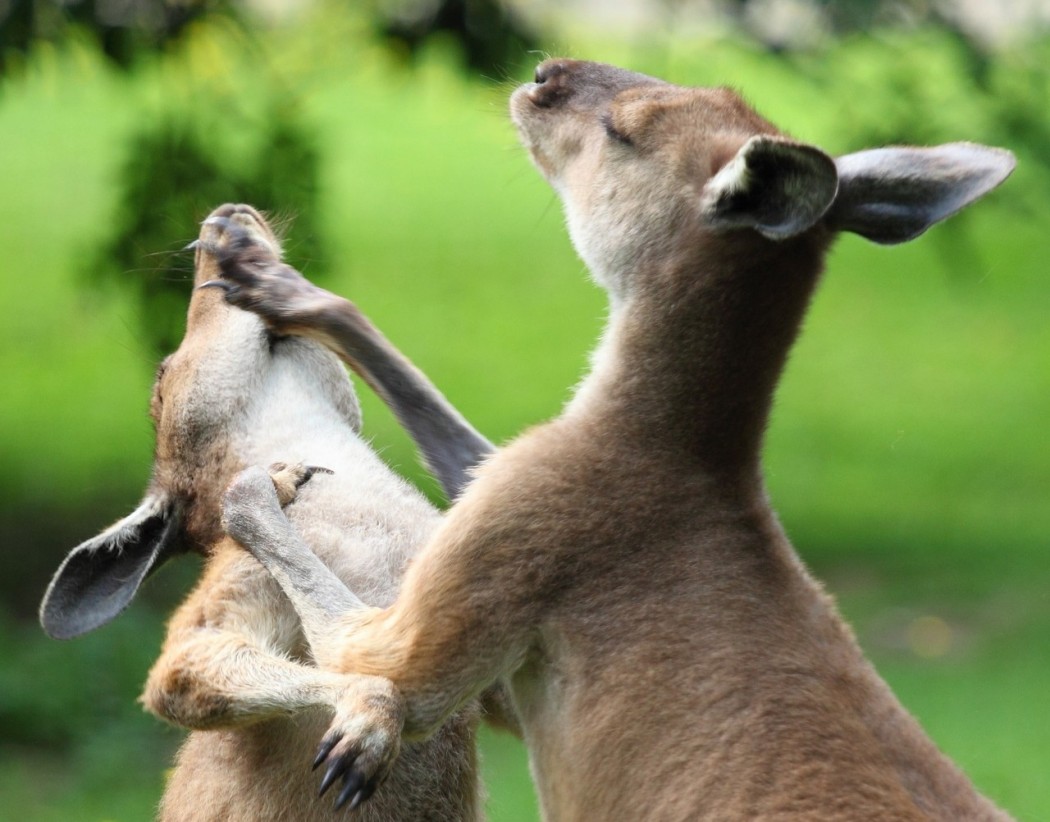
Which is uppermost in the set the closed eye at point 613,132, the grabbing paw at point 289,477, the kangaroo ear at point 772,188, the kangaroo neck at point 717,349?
the closed eye at point 613,132

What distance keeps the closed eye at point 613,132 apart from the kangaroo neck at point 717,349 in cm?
36

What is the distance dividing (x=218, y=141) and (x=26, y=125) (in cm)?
1426

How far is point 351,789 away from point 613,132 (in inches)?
64.7

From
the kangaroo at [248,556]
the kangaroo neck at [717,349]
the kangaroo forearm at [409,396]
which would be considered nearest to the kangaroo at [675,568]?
the kangaroo neck at [717,349]

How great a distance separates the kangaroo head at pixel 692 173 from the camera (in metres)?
Result: 3.49

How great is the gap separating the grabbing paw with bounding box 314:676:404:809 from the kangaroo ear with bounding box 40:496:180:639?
3.61 feet

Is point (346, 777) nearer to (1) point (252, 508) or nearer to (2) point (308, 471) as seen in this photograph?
(1) point (252, 508)

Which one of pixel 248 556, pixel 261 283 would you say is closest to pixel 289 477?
pixel 248 556

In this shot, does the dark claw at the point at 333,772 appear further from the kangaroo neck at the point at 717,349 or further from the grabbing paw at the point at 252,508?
the kangaroo neck at the point at 717,349

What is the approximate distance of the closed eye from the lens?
3944 millimetres

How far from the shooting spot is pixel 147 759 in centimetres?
830

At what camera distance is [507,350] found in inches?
615

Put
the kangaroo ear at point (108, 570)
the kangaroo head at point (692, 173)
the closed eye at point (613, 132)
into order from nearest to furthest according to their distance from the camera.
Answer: the kangaroo head at point (692, 173) < the closed eye at point (613, 132) < the kangaroo ear at point (108, 570)

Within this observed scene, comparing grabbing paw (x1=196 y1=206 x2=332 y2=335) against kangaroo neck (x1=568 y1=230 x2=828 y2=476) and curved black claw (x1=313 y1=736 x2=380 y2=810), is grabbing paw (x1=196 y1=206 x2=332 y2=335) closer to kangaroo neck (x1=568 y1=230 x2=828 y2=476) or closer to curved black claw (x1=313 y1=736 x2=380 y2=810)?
kangaroo neck (x1=568 y1=230 x2=828 y2=476)
